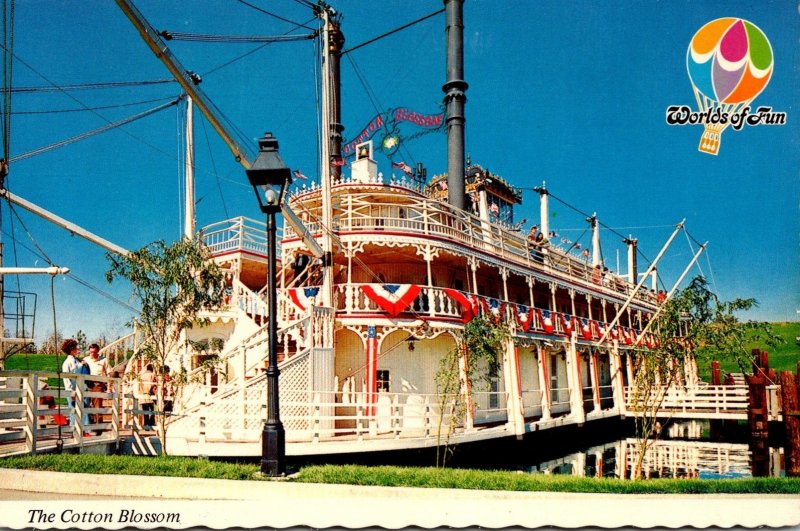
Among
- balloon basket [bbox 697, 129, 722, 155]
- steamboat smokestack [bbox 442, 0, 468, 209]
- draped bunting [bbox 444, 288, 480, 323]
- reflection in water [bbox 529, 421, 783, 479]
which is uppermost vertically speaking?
steamboat smokestack [bbox 442, 0, 468, 209]

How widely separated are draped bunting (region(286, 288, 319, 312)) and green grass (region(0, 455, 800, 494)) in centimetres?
722

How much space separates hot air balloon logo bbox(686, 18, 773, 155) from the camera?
388 inches

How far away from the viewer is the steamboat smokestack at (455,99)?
78.6 feet

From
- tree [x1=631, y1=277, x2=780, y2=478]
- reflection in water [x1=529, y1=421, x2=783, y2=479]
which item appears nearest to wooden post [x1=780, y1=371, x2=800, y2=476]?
reflection in water [x1=529, y1=421, x2=783, y2=479]

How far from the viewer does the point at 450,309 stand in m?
16.6

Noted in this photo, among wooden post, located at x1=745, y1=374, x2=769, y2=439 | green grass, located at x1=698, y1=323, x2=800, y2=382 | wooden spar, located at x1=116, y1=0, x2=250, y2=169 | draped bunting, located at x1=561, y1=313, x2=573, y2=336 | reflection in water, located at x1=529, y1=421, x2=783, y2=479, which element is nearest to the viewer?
wooden spar, located at x1=116, y1=0, x2=250, y2=169

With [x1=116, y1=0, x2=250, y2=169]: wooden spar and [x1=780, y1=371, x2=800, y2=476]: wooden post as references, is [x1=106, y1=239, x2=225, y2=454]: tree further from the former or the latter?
[x1=780, y1=371, x2=800, y2=476]: wooden post

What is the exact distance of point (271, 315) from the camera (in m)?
8.79

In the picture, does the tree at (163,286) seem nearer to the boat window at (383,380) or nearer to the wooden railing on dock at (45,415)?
the wooden railing on dock at (45,415)

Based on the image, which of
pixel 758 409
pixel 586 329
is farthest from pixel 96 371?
pixel 758 409

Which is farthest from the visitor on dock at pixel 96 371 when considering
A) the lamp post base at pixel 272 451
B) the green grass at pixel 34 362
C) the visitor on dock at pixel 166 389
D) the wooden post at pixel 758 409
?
the wooden post at pixel 758 409

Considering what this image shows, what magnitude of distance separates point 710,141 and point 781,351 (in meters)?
25.3

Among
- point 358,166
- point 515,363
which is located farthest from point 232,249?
point 515,363

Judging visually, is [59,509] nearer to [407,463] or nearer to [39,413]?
[39,413]
